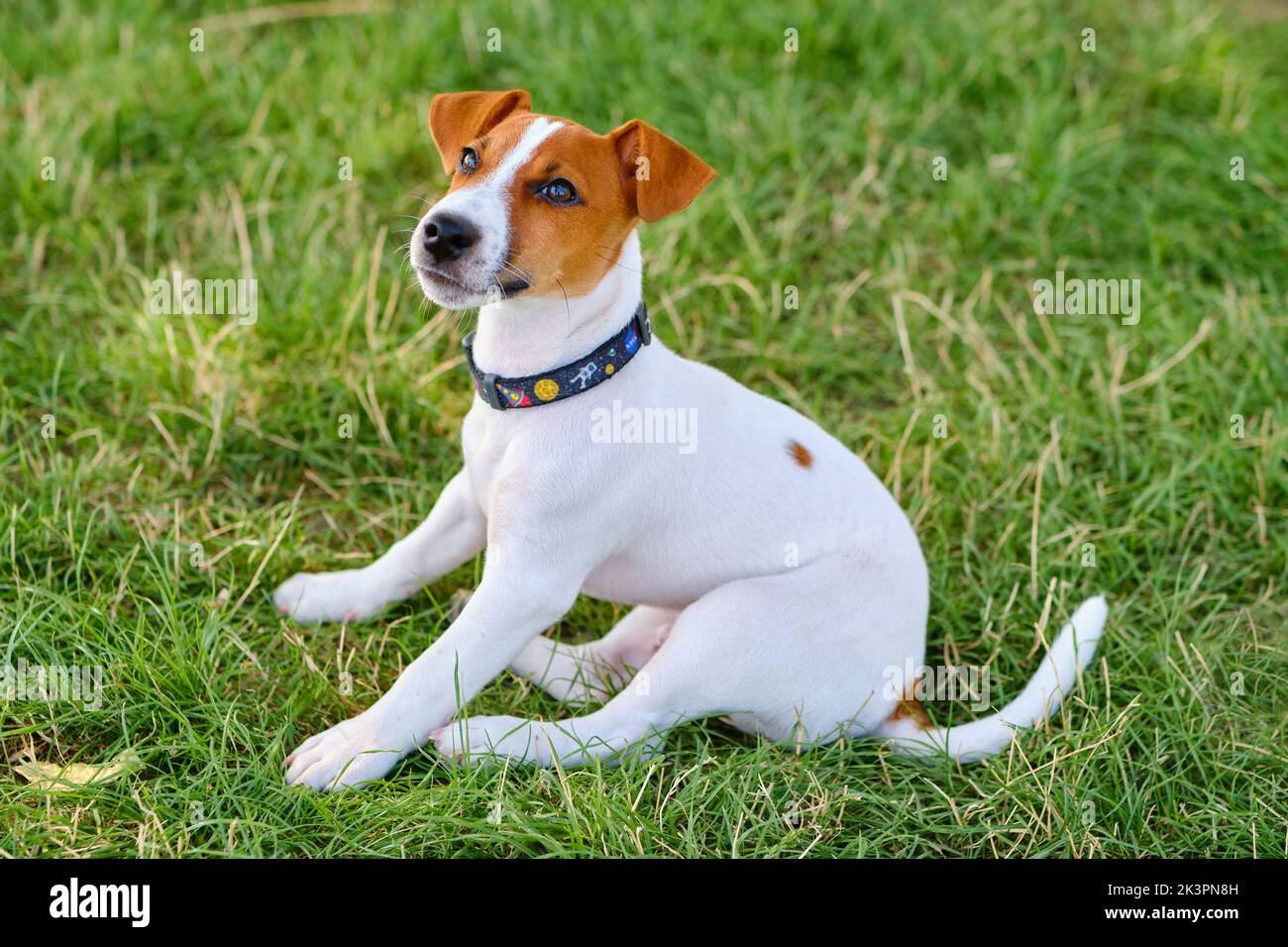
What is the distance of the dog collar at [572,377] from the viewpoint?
363 centimetres

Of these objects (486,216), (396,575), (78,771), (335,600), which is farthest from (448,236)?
(78,771)

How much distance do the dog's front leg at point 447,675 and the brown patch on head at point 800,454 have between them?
31.2 inches

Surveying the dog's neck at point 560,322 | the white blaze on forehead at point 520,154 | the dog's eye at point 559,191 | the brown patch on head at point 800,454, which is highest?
the white blaze on forehead at point 520,154

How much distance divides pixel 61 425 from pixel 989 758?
3.75m

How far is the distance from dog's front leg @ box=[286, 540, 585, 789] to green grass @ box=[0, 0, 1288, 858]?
0.11 meters

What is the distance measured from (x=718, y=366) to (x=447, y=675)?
244 centimetres

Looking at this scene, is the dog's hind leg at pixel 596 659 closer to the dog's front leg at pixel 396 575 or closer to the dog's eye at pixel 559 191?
the dog's front leg at pixel 396 575

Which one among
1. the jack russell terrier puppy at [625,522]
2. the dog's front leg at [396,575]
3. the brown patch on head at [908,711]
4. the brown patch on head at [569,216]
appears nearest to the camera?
the brown patch on head at [569,216]

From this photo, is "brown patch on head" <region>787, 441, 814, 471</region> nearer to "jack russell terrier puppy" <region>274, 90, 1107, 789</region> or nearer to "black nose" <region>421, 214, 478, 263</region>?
"jack russell terrier puppy" <region>274, 90, 1107, 789</region>

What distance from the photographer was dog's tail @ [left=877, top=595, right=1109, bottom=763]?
3.95 m

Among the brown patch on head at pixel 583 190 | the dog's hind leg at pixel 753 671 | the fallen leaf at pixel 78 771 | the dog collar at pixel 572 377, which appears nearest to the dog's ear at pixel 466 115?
the brown patch on head at pixel 583 190

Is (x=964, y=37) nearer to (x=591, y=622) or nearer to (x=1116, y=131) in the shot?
(x=1116, y=131)

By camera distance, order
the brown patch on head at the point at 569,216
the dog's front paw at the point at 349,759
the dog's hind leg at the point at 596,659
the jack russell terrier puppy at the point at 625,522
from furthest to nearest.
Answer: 1. the dog's hind leg at the point at 596,659
2. the dog's front paw at the point at 349,759
3. the jack russell terrier puppy at the point at 625,522
4. the brown patch on head at the point at 569,216

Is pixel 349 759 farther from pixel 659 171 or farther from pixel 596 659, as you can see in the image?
pixel 659 171
